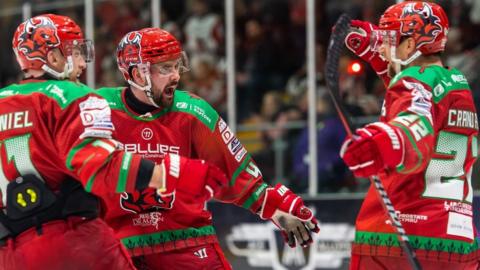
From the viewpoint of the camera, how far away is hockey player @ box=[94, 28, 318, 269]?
13.8 feet

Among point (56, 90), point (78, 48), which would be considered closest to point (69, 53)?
point (78, 48)

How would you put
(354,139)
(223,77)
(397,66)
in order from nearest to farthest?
(354,139), (397,66), (223,77)

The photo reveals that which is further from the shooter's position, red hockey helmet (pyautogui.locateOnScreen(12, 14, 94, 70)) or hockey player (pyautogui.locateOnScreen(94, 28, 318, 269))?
hockey player (pyautogui.locateOnScreen(94, 28, 318, 269))

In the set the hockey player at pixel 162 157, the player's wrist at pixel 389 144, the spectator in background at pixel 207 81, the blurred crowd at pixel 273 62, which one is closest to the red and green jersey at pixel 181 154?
the hockey player at pixel 162 157

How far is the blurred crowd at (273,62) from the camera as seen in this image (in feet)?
23.3

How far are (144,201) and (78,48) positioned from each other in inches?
26.8

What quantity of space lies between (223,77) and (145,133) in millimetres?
4208

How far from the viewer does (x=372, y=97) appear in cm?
708

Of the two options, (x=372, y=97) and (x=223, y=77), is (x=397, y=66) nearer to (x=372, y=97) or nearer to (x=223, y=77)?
(x=372, y=97)

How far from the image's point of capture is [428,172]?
3.81m

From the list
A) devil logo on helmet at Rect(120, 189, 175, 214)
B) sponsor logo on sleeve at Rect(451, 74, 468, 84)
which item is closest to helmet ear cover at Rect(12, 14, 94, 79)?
devil logo on helmet at Rect(120, 189, 175, 214)

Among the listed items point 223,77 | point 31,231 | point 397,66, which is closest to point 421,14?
point 397,66

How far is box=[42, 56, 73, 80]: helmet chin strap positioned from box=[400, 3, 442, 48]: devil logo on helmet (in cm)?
123

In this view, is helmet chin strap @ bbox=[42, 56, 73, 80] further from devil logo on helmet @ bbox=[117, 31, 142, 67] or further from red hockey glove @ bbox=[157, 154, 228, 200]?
red hockey glove @ bbox=[157, 154, 228, 200]
